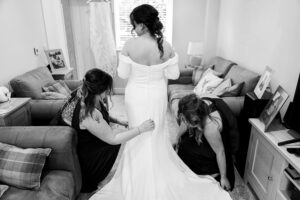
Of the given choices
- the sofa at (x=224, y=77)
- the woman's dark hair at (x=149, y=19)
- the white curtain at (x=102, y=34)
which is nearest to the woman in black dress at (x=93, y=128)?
the woman's dark hair at (x=149, y=19)

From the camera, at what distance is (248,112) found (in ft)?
6.75

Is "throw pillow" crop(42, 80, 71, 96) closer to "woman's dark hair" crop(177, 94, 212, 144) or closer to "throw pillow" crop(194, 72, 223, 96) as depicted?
"throw pillow" crop(194, 72, 223, 96)

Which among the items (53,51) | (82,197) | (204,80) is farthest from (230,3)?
(82,197)

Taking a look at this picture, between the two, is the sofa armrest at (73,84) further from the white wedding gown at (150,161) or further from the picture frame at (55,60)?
the white wedding gown at (150,161)

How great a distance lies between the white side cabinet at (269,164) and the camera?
1.52 metres

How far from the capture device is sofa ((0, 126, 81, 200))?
1.53 metres

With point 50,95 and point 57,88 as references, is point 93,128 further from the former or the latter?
point 57,88

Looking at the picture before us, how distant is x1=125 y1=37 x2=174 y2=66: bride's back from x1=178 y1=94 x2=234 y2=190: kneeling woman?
1.27 feet

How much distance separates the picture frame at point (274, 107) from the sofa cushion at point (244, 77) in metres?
0.74

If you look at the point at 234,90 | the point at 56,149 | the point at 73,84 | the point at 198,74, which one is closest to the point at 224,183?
the point at 234,90

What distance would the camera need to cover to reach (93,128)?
5.24ft

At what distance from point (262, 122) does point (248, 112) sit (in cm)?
20

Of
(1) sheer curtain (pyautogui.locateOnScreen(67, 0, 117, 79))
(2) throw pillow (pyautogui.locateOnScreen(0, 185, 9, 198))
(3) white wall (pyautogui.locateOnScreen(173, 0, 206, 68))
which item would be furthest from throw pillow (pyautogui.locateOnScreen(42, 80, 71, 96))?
(3) white wall (pyautogui.locateOnScreen(173, 0, 206, 68))

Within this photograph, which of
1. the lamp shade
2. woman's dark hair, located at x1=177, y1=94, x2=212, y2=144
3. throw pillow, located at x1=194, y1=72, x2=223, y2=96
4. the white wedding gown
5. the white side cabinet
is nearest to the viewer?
the white side cabinet
